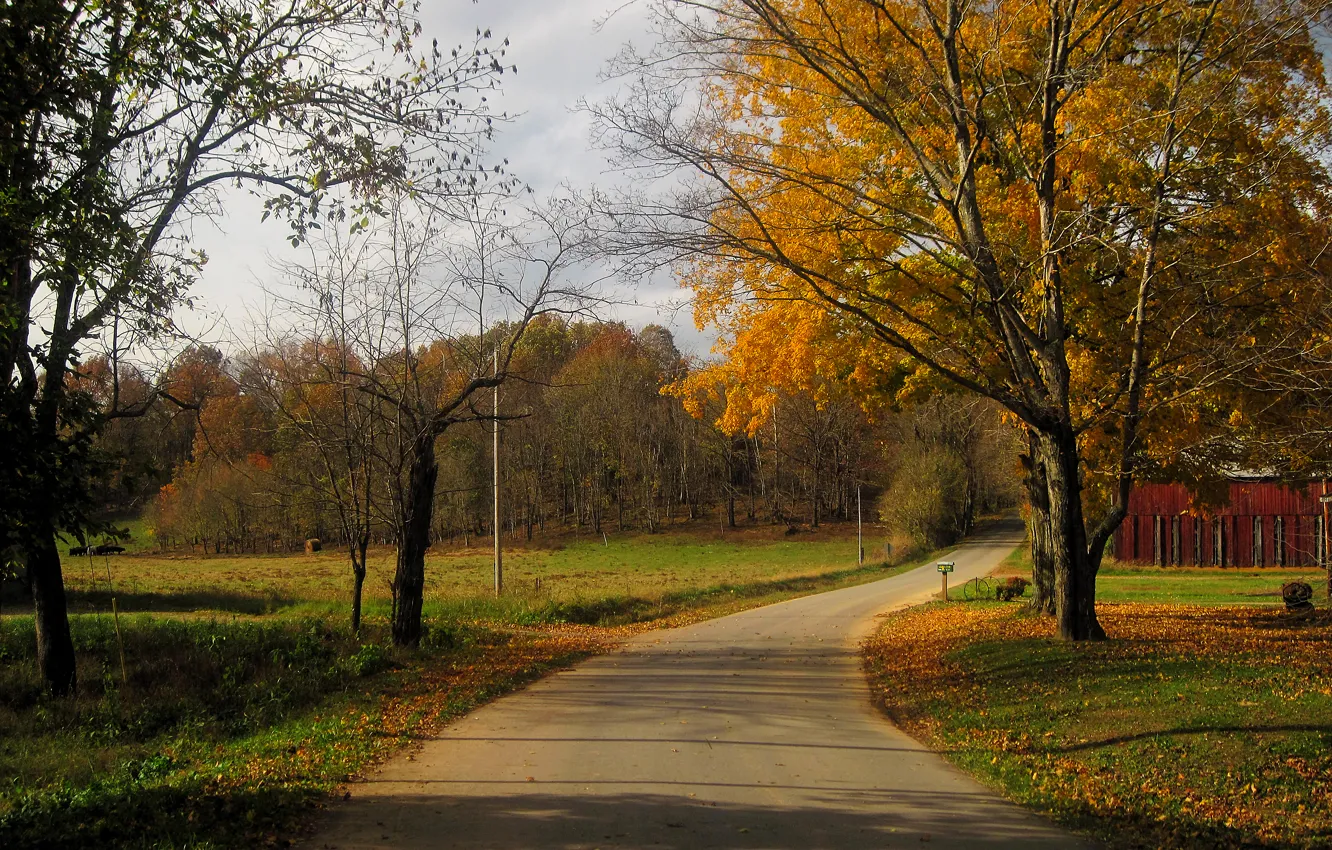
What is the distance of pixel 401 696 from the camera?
11.0 meters

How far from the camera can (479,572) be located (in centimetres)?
4331

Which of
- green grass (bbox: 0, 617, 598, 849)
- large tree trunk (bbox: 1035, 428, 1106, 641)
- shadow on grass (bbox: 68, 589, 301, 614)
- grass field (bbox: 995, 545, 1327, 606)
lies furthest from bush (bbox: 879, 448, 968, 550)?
large tree trunk (bbox: 1035, 428, 1106, 641)

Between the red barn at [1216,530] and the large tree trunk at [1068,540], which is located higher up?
the large tree trunk at [1068,540]

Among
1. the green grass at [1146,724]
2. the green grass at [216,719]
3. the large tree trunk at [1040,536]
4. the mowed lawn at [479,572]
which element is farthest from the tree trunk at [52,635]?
the large tree trunk at [1040,536]

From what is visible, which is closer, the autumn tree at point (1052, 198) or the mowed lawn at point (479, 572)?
the autumn tree at point (1052, 198)

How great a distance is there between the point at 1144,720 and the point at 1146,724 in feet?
0.41

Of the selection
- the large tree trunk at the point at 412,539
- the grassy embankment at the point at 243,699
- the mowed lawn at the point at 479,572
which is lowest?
the mowed lawn at the point at 479,572

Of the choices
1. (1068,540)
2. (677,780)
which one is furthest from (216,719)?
(1068,540)

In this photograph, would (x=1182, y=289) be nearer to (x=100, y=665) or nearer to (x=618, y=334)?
(x=100, y=665)

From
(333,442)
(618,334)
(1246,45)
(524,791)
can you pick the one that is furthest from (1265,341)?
(618,334)

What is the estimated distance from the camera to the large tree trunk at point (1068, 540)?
1235 cm

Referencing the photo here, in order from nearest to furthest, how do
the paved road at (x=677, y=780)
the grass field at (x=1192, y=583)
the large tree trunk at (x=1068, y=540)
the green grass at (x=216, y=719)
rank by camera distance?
the paved road at (x=677, y=780) < the green grass at (x=216, y=719) < the large tree trunk at (x=1068, y=540) < the grass field at (x=1192, y=583)

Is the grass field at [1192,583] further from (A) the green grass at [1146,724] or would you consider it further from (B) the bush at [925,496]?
(A) the green grass at [1146,724]

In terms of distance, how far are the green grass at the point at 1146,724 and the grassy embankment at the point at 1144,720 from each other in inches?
0.6
